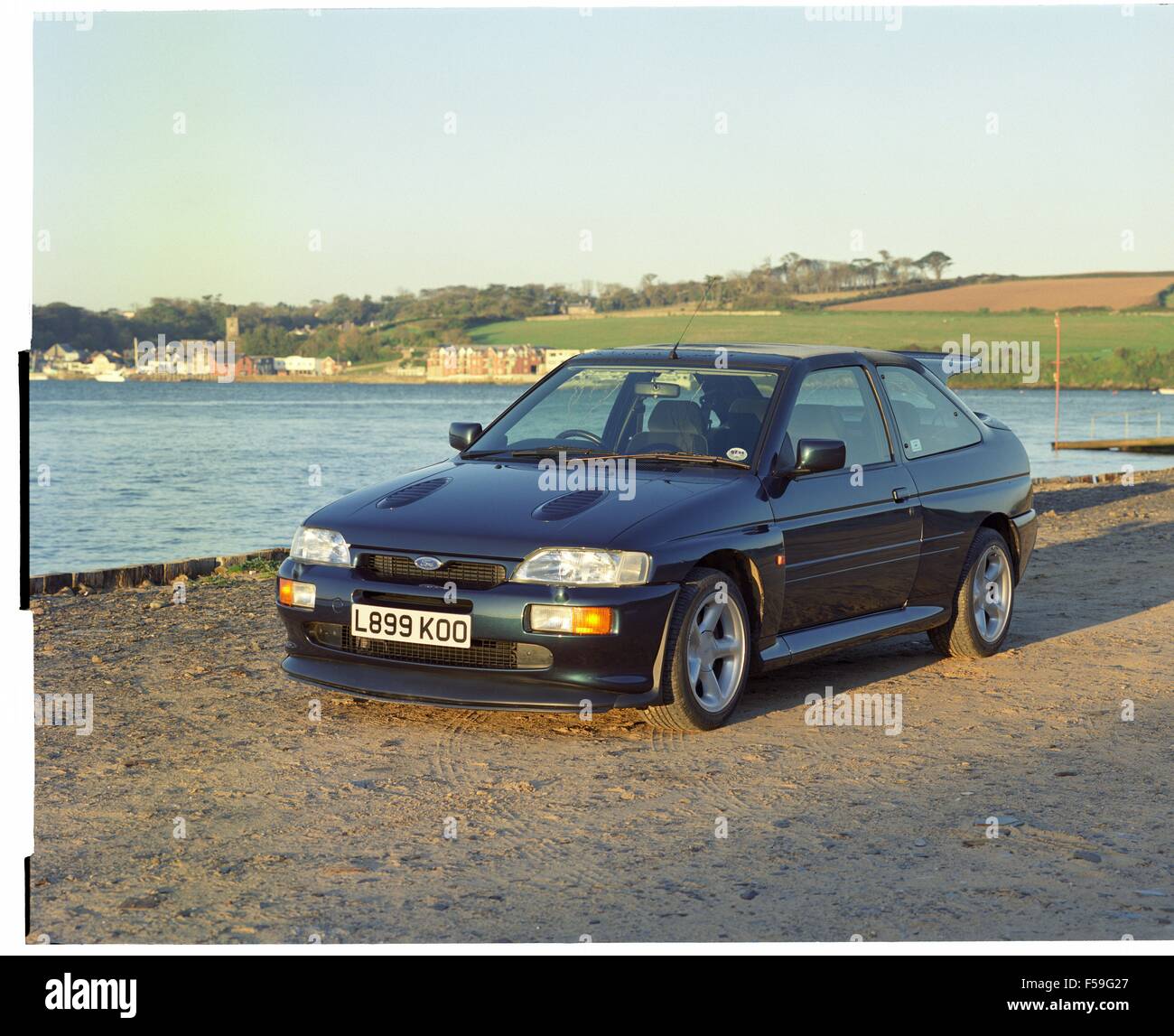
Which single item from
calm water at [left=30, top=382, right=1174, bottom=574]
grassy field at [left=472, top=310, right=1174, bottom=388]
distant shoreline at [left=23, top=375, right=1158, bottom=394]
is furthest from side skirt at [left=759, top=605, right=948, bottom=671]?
distant shoreline at [left=23, top=375, right=1158, bottom=394]

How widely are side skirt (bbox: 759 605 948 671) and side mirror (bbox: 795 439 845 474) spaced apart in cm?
82

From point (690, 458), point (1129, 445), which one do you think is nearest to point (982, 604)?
point (690, 458)

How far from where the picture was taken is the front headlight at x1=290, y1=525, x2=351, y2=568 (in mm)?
6926

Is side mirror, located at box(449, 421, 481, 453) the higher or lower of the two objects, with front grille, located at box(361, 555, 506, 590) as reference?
higher

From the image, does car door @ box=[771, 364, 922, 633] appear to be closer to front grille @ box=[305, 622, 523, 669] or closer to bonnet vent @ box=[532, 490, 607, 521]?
bonnet vent @ box=[532, 490, 607, 521]

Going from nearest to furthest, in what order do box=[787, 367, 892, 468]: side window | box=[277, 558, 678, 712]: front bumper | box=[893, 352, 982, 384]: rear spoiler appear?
1. box=[277, 558, 678, 712]: front bumper
2. box=[787, 367, 892, 468]: side window
3. box=[893, 352, 982, 384]: rear spoiler

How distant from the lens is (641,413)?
26.2ft

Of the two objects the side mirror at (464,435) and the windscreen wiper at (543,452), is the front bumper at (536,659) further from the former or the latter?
the side mirror at (464,435)

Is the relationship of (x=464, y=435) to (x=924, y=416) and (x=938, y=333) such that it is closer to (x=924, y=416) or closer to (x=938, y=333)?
(x=924, y=416)

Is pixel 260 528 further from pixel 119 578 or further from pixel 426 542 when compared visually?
pixel 426 542

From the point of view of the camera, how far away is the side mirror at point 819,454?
24.0ft
